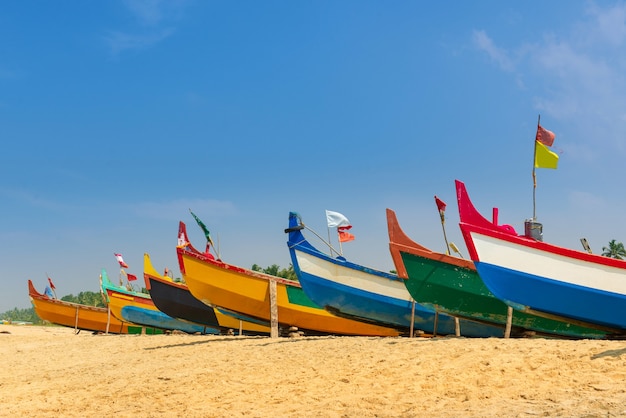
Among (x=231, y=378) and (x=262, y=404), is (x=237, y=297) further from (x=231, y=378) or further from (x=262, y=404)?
(x=262, y=404)

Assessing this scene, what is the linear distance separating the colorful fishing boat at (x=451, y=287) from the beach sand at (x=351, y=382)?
221cm

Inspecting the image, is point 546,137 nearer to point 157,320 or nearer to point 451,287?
point 451,287

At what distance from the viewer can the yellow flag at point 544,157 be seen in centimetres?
1449

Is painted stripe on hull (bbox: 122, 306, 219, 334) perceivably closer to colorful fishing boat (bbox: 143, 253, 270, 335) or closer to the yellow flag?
colorful fishing boat (bbox: 143, 253, 270, 335)

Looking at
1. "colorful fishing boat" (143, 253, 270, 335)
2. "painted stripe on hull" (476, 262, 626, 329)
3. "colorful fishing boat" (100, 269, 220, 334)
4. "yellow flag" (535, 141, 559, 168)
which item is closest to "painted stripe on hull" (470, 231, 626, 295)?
"painted stripe on hull" (476, 262, 626, 329)

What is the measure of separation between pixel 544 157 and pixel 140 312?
21.7 meters

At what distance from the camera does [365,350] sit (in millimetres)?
11828

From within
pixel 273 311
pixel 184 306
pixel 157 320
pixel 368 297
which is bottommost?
pixel 157 320

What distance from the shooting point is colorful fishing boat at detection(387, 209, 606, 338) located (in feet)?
47.9

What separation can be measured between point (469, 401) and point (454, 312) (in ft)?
24.7

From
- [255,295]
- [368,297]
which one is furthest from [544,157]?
[255,295]

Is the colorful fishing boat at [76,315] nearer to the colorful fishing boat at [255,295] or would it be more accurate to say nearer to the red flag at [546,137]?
the colorful fishing boat at [255,295]

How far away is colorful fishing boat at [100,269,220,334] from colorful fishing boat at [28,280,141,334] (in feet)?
10.5

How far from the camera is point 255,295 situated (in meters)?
19.4
